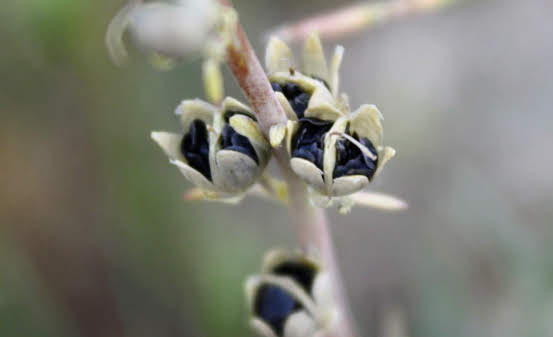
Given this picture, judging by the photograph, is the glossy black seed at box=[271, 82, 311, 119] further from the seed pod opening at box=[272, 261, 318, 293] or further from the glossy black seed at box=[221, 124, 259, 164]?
the seed pod opening at box=[272, 261, 318, 293]

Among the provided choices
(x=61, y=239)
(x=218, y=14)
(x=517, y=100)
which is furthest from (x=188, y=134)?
(x=517, y=100)

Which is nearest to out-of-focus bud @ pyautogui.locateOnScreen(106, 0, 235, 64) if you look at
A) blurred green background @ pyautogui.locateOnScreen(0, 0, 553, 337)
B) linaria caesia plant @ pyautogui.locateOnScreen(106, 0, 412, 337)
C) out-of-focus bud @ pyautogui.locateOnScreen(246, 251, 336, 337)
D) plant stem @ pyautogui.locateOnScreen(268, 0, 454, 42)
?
linaria caesia plant @ pyautogui.locateOnScreen(106, 0, 412, 337)

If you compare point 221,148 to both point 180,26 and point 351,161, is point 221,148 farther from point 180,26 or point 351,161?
point 180,26

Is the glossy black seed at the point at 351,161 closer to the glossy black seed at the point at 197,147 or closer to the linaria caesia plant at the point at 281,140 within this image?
the linaria caesia plant at the point at 281,140

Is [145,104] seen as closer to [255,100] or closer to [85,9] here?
[85,9]

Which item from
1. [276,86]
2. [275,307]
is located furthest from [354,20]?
[275,307]

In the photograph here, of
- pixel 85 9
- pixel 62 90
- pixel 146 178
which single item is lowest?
pixel 146 178
